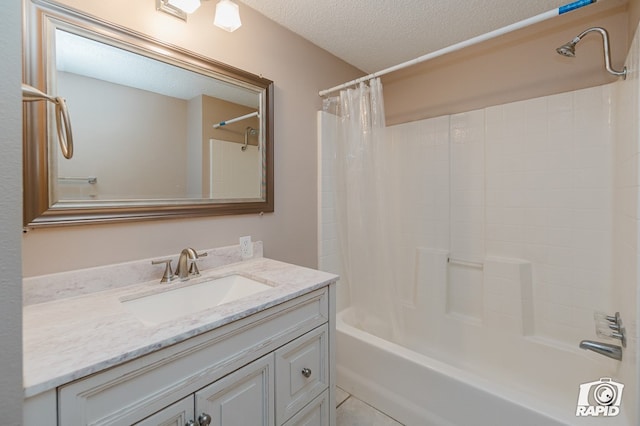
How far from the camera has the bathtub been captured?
118 cm

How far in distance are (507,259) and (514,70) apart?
3.90 feet

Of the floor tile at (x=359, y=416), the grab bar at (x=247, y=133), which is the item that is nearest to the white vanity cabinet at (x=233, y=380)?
Answer: the floor tile at (x=359, y=416)

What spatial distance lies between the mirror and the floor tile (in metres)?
1.23

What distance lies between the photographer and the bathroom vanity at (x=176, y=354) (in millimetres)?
610

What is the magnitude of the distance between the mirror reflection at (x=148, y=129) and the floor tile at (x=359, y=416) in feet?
4.25

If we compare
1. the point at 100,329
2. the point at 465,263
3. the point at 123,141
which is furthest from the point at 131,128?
the point at 465,263

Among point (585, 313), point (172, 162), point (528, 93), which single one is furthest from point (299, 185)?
point (585, 313)

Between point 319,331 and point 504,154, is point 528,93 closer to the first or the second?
point 504,154

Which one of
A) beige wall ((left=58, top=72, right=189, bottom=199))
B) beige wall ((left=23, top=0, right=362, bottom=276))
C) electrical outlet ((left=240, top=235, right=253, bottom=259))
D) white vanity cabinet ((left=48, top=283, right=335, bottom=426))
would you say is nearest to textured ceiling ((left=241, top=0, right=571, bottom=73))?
beige wall ((left=23, top=0, right=362, bottom=276))

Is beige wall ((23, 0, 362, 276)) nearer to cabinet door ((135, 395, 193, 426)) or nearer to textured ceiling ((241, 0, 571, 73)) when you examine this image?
textured ceiling ((241, 0, 571, 73))

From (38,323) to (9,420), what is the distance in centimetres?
43

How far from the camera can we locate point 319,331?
1145 mm

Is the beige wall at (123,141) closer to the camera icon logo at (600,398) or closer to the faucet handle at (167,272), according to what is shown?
the faucet handle at (167,272)

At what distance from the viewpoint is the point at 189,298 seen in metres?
1.17
